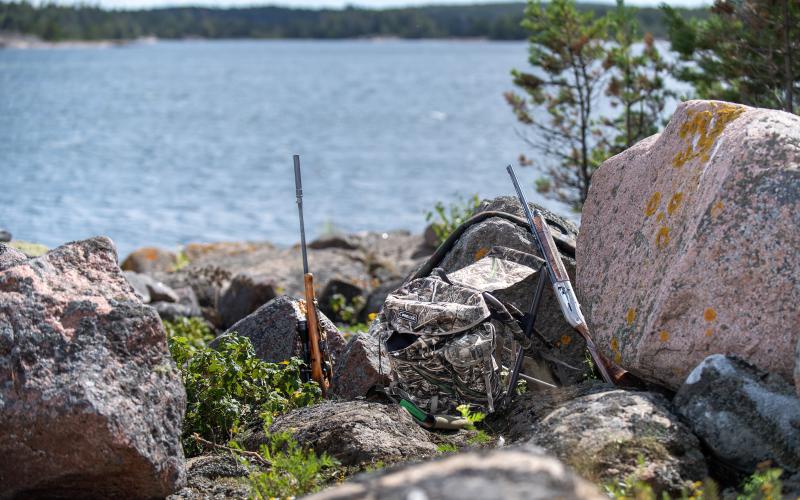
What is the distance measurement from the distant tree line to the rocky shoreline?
137395 millimetres

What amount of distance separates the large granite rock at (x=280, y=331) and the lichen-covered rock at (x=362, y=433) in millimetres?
Answer: 1420

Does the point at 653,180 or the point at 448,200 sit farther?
the point at 448,200

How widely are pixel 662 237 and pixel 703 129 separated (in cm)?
64

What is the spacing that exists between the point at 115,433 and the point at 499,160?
34614mm

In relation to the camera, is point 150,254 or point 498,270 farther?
point 150,254

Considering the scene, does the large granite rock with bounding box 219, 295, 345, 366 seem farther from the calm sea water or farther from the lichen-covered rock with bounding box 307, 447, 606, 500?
the calm sea water

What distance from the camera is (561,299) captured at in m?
5.44

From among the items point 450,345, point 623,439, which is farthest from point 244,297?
point 623,439

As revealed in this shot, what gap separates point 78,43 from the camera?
178m

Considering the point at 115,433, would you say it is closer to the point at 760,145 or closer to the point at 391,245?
the point at 760,145

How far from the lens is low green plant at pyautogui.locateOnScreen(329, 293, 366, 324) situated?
464 inches

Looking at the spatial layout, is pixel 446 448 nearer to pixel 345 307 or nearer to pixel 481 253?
pixel 481 253

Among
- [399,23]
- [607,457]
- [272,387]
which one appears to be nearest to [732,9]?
[272,387]

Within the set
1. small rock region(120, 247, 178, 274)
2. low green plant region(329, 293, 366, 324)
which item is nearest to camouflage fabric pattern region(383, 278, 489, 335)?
low green plant region(329, 293, 366, 324)
